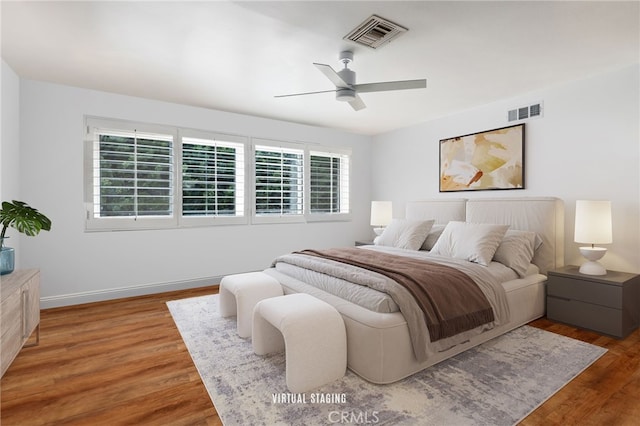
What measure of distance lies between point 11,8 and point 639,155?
5.30m

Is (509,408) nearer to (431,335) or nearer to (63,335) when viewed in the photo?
(431,335)

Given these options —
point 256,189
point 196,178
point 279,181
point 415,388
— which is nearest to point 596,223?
point 415,388

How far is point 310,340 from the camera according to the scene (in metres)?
2.03

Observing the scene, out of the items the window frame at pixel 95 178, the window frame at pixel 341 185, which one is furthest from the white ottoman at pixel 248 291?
the window frame at pixel 341 185

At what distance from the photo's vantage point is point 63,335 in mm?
2934

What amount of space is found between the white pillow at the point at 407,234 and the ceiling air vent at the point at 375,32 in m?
2.29

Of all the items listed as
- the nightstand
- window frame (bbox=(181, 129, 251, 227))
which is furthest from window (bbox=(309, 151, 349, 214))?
the nightstand

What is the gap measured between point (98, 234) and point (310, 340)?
3.23 metres

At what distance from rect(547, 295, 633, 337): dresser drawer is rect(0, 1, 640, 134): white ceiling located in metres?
2.26

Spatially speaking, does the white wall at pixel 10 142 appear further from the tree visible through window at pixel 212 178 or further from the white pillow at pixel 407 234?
the white pillow at pixel 407 234

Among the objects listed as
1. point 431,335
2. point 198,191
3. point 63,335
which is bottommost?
point 63,335

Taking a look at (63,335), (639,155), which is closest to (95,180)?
(63,335)

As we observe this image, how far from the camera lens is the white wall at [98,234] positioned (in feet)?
11.7

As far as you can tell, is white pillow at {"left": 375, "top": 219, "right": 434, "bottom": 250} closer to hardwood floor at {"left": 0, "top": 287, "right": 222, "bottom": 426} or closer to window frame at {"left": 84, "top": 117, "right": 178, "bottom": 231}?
hardwood floor at {"left": 0, "top": 287, "right": 222, "bottom": 426}
